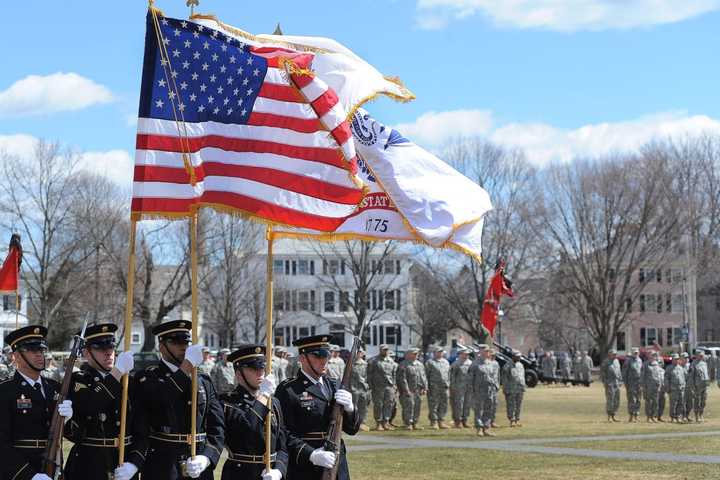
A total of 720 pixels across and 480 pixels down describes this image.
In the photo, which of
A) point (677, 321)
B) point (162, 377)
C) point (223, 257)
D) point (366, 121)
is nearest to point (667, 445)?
point (366, 121)

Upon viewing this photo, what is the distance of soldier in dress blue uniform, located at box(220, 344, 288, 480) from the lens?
29.6 feet

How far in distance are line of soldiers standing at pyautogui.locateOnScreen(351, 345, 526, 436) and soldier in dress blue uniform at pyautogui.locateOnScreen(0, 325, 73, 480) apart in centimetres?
1758

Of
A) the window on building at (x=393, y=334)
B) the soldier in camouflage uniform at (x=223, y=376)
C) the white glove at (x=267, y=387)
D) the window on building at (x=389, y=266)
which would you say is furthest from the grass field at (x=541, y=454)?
the window on building at (x=393, y=334)

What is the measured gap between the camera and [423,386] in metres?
27.4

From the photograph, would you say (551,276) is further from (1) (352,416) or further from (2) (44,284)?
(1) (352,416)

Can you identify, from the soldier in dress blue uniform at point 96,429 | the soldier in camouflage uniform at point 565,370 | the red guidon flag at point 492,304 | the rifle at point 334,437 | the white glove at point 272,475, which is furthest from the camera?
the soldier in camouflage uniform at point 565,370

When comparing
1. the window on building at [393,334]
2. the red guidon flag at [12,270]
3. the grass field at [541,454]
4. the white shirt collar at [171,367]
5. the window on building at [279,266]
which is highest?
the window on building at [279,266]

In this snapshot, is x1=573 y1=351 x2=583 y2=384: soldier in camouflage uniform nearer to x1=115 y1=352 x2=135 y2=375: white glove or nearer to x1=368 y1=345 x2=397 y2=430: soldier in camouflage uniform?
x1=368 y1=345 x2=397 y2=430: soldier in camouflage uniform

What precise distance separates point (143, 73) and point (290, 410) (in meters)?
2.97

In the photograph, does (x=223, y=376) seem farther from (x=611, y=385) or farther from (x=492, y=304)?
(x=611, y=385)

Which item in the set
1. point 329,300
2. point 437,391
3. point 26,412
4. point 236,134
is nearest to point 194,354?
point 26,412

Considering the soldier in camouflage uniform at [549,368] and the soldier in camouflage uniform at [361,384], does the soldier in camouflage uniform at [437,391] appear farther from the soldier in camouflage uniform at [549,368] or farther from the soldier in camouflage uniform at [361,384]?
the soldier in camouflage uniform at [549,368]

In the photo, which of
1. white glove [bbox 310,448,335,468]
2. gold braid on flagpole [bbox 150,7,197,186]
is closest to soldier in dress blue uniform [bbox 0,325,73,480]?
gold braid on flagpole [bbox 150,7,197,186]

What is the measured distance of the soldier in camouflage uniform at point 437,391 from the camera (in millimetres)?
27406
